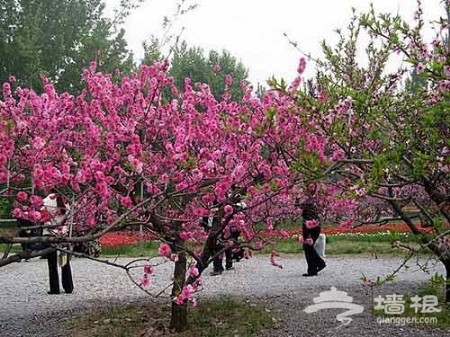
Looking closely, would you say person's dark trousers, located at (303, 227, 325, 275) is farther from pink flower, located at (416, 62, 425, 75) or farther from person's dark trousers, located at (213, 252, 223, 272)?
pink flower, located at (416, 62, 425, 75)

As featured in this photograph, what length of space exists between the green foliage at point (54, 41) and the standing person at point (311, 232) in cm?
1382

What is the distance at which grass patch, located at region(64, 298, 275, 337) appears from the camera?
17.7 feet

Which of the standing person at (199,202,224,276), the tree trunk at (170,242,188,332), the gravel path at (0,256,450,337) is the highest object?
the standing person at (199,202,224,276)

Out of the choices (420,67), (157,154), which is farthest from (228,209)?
(420,67)

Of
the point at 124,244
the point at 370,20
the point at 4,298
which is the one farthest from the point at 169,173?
the point at 124,244

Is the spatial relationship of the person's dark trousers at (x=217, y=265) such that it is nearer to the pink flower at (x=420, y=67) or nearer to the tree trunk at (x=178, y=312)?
the tree trunk at (x=178, y=312)

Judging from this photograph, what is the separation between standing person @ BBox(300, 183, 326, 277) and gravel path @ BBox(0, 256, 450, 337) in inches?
8.7

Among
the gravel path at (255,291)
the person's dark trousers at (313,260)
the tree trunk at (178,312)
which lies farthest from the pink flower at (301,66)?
the person's dark trousers at (313,260)

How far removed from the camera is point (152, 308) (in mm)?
6492

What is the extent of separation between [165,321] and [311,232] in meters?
3.27

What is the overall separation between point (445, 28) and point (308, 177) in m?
1.51

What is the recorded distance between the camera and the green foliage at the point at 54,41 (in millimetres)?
21984

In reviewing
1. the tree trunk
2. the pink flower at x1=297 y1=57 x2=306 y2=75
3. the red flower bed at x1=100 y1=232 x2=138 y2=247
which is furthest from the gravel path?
the pink flower at x1=297 y1=57 x2=306 y2=75

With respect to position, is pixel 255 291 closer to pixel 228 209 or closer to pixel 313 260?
pixel 313 260
